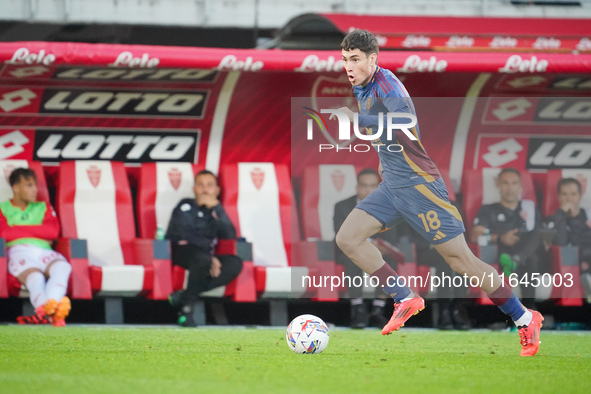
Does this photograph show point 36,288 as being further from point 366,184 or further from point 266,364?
point 266,364

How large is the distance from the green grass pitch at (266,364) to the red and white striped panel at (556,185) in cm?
216

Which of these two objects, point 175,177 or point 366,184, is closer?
point 366,184

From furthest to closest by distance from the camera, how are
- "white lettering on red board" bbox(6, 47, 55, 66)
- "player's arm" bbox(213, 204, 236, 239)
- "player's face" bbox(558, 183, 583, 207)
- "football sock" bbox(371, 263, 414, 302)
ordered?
"player's face" bbox(558, 183, 583, 207), "player's arm" bbox(213, 204, 236, 239), "white lettering on red board" bbox(6, 47, 55, 66), "football sock" bbox(371, 263, 414, 302)

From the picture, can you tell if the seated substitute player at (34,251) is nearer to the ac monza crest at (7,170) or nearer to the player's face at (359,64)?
the ac monza crest at (7,170)

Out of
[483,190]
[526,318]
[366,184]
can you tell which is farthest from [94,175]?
[526,318]

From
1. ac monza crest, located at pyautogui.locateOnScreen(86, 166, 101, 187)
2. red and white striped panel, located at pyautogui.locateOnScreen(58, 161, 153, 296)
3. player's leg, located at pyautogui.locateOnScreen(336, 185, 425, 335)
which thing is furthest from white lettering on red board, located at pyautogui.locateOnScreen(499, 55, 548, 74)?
ac monza crest, located at pyautogui.locateOnScreen(86, 166, 101, 187)

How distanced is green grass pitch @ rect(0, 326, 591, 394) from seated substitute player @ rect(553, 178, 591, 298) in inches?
64.2

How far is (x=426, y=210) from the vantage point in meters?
5.86

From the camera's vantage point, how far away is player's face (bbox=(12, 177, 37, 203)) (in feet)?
27.8

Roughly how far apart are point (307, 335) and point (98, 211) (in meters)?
3.82

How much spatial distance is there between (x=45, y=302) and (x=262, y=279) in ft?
6.05

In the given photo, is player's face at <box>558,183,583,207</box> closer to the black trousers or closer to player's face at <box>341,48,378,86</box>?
the black trousers

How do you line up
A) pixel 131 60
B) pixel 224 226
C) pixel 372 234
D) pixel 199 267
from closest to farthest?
pixel 372 234
pixel 131 60
pixel 199 267
pixel 224 226

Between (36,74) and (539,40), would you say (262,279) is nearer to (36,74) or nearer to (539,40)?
(36,74)
